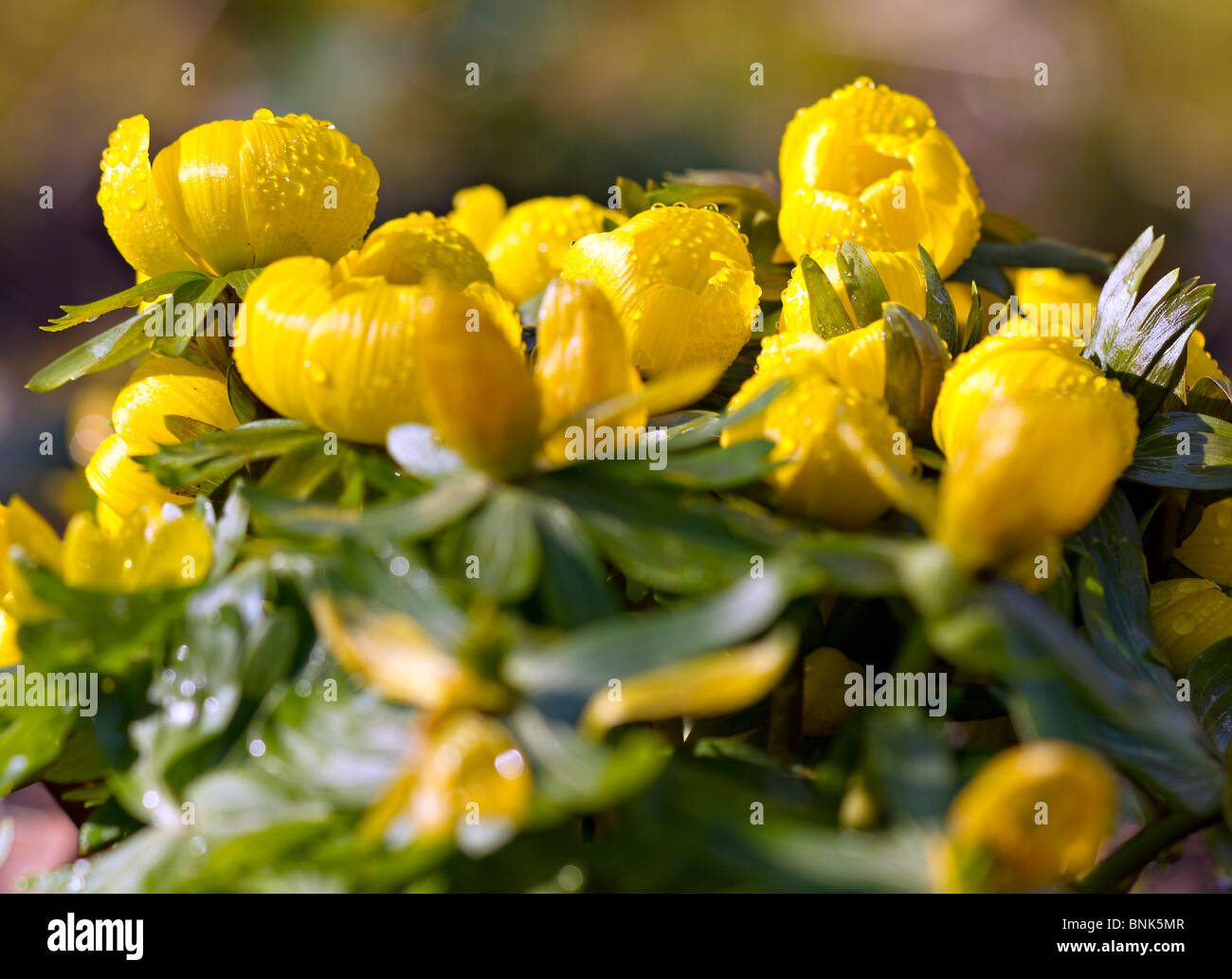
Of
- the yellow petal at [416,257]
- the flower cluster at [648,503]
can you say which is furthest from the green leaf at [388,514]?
the yellow petal at [416,257]

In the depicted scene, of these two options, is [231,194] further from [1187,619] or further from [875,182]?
[1187,619]

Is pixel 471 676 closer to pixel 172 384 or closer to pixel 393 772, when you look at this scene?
pixel 393 772

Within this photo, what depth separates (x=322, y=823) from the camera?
0.29 meters

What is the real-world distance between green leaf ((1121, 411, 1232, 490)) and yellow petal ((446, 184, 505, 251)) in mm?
385

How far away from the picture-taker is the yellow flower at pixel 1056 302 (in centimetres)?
48

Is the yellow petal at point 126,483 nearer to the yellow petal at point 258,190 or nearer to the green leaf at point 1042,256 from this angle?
the yellow petal at point 258,190

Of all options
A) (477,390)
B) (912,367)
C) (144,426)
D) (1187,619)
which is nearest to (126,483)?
(144,426)

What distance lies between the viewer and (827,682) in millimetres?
412

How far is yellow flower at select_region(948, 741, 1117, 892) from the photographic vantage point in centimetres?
25

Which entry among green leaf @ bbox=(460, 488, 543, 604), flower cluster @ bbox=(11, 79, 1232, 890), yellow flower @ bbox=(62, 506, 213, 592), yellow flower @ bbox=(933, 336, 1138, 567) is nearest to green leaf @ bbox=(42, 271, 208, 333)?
flower cluster @ bbox=(11, 79, 1232, 890)

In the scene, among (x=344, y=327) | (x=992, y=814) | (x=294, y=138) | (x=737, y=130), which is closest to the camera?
(x=992, y=814)

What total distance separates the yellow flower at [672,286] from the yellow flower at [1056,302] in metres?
0.13
